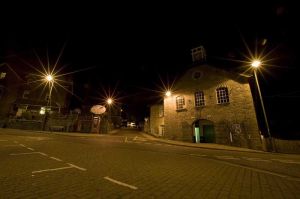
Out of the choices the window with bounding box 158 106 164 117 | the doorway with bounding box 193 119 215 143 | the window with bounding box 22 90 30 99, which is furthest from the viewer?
the window with bounding box 22 90 30 99

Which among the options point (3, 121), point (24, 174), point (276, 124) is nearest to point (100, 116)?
point (3, 121)

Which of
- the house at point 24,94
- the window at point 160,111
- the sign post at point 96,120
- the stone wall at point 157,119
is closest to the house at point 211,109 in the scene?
the window at point 160,111

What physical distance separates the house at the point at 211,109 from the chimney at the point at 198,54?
0.21m

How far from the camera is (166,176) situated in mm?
5438

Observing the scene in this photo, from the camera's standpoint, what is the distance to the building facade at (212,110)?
18078 millimetres

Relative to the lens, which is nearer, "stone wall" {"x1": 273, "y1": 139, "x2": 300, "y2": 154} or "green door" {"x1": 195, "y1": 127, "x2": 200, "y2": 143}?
"stone wall" {"x1": 273, "y1": 139, "x2": 300, "y2": 154}

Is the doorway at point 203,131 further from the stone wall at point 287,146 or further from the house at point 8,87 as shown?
the house at point 8,87

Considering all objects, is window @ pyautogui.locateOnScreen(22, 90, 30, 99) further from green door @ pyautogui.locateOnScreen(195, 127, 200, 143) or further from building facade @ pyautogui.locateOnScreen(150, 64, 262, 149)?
green door @ pyautogui.locateOnScreen(195, 127, 200, 143)

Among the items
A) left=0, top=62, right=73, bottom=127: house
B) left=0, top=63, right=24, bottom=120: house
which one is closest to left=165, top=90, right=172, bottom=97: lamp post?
left=0, top=62, right=73, bottom=127: house

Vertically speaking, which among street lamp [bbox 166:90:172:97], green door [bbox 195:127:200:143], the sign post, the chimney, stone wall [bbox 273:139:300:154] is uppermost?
the chimney

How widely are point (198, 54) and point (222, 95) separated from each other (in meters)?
8.21

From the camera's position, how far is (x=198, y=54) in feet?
80.4

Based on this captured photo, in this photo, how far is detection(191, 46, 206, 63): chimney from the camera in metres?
23.8

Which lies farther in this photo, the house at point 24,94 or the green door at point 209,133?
the house at point 24,94
